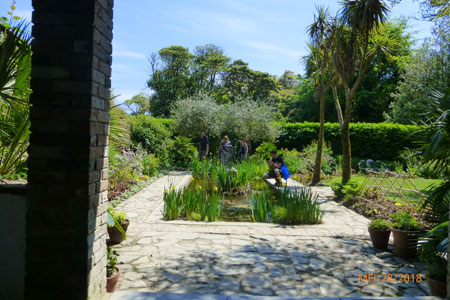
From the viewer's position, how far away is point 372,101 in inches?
1152

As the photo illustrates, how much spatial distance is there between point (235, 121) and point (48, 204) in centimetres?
1499

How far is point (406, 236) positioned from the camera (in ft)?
13.8

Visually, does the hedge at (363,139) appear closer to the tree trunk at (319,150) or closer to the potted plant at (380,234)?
the tree trunk at (319,150)

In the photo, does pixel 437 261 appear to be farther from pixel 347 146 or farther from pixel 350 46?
pixel 350 46

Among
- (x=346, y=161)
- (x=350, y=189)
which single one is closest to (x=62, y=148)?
(x=350, y=189)

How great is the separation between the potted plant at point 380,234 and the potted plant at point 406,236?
160mm

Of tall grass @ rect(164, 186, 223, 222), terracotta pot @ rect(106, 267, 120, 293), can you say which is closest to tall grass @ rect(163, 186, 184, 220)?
tall grass @ rect(164, 186, 223, 222)

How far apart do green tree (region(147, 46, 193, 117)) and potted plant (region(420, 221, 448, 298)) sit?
32.1 m

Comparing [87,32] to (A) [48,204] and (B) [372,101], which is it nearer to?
(A) [48,204]

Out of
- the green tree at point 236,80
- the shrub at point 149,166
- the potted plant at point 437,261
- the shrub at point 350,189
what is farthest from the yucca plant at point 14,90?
the green tree at point 236,80

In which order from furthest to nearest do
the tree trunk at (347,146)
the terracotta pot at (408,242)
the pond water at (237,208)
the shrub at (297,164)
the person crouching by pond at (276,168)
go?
the shrub at (297,164), the person crouching by pond at (276,168), the tree trunk at (347,146), the pond water at (237,208), the terracotta pot at (408,242)

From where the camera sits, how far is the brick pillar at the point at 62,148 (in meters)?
2.34

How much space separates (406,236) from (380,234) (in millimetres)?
392

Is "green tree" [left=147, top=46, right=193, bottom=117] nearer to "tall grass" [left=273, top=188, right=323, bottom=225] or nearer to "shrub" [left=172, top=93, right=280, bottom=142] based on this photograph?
"shrub" [left=172, top=93, right=280, bottom=142]
